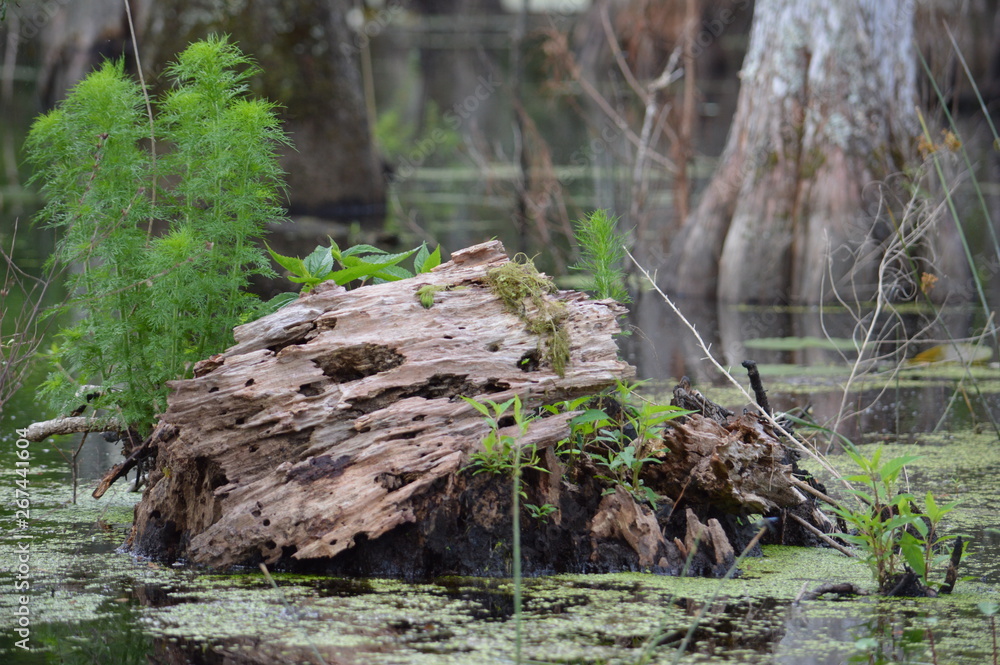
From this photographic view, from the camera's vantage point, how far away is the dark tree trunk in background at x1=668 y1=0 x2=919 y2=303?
8539 millimetres

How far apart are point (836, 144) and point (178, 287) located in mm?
6140

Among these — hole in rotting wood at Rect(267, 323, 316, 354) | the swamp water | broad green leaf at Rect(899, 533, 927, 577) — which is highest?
hole in rotting wood at Rect(267, 323, 316, 354)

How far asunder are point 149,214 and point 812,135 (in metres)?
6.07

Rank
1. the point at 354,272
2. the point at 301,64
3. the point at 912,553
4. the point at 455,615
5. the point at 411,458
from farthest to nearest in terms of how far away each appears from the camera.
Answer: the point at 301,64, the point at 354,272, the point at 411,458, the point at 912,553, the point at 455,615

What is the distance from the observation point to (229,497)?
337 centimetres

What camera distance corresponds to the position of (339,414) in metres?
3.38

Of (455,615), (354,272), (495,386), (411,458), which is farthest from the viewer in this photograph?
(354,272)

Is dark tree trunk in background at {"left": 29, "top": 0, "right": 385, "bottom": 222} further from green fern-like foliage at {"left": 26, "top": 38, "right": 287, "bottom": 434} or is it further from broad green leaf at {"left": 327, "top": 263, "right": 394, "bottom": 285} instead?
broad green leaf at {"left": 327, "top": 263, "right": 394, "bottom": 285}

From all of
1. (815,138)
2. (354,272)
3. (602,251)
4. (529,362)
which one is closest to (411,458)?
(529,362)

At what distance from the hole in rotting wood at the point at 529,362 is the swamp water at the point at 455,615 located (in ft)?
2.03

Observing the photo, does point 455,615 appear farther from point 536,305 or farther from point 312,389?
point 536,305

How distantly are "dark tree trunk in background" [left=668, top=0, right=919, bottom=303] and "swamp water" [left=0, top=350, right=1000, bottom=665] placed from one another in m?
5.26

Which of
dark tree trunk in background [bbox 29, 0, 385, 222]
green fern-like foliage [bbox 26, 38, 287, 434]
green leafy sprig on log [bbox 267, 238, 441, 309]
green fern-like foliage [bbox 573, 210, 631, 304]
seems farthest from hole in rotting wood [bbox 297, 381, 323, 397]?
dark tree trunk in background [bbox 29, 0, 385, 222]

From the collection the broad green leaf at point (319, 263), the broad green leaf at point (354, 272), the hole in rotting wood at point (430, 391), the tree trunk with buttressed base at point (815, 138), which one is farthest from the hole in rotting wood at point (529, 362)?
the tree trunk with buttressed base at point (815, 138)
